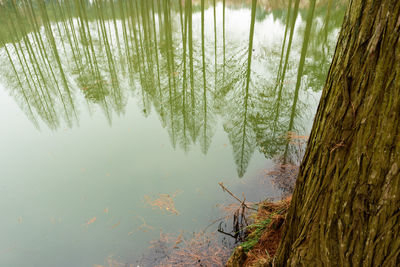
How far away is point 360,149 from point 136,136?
4.78 meters

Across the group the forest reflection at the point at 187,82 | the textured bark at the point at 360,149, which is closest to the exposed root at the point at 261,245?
the textured bark at the point at 360,149

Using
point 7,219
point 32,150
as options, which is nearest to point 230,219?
point 7,219

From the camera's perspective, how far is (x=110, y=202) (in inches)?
147

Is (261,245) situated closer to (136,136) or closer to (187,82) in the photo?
(136,136)

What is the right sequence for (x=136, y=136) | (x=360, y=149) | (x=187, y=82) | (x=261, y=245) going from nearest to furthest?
1. (x=360, y=149)
2. (x=261, y=245)
3. (x=136, y=136)
4. (x=187, y=82)

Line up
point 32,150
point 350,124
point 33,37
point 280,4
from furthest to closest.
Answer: point 280,4, point 33,37, point 32,150, point 350,124

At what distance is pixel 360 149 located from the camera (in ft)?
3.20

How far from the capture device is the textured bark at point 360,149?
83 cm

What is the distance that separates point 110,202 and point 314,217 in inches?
128

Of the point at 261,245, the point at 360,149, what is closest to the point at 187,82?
the point at 261,245

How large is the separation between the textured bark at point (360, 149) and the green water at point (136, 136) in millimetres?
2353

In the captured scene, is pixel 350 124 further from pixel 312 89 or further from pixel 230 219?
pixel 312 89

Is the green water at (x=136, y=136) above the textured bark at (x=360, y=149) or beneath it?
beneath

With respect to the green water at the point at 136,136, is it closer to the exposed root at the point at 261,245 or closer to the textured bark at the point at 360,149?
the exposed root at the point at 261,245
